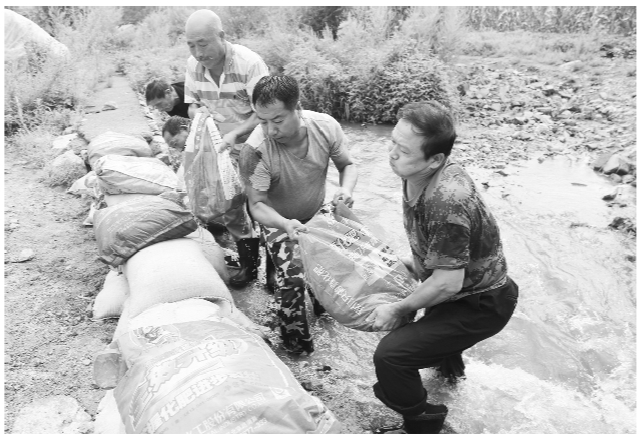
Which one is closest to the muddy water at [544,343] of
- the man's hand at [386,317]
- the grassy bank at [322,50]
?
the man's hand at [386,317]

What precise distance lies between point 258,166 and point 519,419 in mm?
1762

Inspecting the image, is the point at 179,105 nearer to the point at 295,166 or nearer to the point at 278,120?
the point at 295,166

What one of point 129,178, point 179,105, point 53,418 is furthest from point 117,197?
→ point 53,418

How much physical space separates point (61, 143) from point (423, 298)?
4.74m

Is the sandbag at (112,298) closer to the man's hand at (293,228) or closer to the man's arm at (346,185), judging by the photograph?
the man's hand at (293,228)

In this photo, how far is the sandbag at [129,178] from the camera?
373 centimetres

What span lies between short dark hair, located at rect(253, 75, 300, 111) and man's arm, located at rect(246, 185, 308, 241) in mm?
482

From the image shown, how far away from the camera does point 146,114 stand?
6.39 meters

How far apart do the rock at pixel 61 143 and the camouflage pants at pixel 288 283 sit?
11.3 ft

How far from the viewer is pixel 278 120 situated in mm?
2461

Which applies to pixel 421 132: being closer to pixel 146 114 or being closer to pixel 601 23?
pixel 146 114

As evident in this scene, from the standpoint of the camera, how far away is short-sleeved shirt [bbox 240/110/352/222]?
2670 millimetres

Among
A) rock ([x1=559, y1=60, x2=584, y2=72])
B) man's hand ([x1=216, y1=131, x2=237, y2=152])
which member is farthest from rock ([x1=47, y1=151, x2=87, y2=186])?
rock ([x1=559, y1=60, x2=584, y2=72])

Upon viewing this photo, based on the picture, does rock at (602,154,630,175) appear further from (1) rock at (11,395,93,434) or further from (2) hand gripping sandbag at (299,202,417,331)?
(1) rock at (11,395,93,434)
